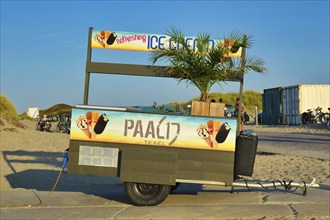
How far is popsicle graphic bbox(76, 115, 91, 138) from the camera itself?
7645 mm

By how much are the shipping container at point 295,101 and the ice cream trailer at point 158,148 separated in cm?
2696

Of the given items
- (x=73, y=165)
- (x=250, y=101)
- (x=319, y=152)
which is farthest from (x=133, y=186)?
(x=250, y=101)

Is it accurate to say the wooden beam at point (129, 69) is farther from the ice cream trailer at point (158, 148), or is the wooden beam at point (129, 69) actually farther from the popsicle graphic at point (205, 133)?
the popsicle graphic at point (205, 133)

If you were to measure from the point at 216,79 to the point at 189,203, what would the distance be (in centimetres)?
234

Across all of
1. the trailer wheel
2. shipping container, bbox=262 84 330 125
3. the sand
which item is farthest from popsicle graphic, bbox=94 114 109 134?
shipping container, bbox=262 84 330 125

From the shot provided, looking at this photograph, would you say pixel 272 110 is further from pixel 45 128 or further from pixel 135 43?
pixel 135 43

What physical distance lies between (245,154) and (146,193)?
182cm

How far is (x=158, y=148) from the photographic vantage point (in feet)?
24.7

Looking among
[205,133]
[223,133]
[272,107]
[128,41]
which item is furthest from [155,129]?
[272,107]

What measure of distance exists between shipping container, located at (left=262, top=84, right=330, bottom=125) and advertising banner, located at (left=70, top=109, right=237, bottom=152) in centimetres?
2704

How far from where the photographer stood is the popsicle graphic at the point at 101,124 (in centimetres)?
761

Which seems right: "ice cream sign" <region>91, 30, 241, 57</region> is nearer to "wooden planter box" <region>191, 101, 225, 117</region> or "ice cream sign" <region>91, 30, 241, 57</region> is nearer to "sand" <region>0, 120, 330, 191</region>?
"wooden planter box" <region>191, 101, 225, 117</region>

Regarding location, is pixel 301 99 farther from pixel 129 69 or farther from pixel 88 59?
pixel 88 59

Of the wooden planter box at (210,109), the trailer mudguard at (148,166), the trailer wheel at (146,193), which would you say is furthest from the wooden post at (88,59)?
the wooden planter box at (210,109)
